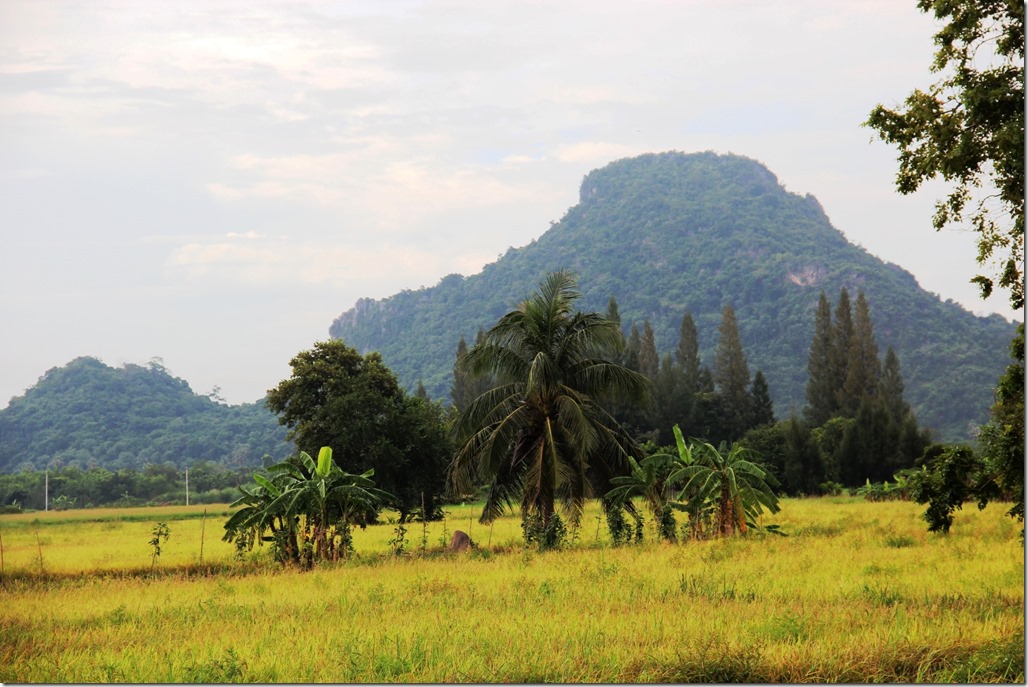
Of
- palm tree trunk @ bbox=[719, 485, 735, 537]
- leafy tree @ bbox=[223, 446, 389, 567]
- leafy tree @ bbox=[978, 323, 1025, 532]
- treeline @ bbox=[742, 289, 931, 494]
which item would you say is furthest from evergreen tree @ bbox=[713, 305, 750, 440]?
leafy tree @ bbox=[978, 323, 1025, 532]

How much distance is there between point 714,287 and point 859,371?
14142mm

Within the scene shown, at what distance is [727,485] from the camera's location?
17219 mm

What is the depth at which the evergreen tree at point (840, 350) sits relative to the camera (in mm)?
42188

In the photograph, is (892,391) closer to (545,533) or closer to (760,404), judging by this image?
(760,404)

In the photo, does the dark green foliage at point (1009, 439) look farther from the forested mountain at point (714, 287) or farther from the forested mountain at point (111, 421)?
the forested mountain at point (111, 421)

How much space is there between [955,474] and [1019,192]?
2905 millimetres

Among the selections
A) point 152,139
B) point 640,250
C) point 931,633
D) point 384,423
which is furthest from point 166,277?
point 640,250

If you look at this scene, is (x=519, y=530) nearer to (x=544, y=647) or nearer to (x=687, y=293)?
(x=544, y=647)

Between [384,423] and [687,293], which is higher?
[687,293]

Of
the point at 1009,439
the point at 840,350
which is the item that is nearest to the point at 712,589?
the point at 1009,439

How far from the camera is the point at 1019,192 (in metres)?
8.87

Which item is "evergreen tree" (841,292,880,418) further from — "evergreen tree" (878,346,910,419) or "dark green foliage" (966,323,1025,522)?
"dark green foliage" (966,323,1025,522)

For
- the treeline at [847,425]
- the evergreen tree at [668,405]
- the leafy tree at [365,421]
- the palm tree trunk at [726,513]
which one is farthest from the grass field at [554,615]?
the evergreen tree at [668,405]

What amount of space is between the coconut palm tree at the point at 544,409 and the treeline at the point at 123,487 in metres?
11.7
